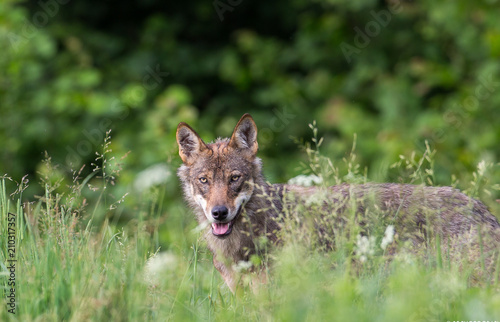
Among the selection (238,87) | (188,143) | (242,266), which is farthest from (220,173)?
(238,87)

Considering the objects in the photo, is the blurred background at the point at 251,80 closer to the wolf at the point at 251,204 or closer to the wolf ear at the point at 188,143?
the wolf ear at the point at 188,143

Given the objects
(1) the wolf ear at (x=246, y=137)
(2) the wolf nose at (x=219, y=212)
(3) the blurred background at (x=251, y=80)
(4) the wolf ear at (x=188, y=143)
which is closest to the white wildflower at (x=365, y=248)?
(2) the wolf nose at (x=219, y=212)

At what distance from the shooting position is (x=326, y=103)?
1058 centimetres

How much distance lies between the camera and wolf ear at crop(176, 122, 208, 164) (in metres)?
5.30

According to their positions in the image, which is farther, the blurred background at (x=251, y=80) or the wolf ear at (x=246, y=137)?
the blurred background at (x=251, y=80)

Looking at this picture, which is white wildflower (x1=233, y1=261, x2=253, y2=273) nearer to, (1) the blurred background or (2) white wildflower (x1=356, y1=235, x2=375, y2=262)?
(2) white wildflower (x1=356, y1=235, x2=375, y2=262)

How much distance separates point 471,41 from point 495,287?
21.1 feet

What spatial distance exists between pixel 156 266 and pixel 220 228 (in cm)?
80

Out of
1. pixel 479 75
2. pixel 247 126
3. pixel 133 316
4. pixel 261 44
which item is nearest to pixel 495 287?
pixel 133 316

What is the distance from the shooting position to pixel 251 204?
5.18 meters

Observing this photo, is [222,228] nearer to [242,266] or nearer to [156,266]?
[242,266]

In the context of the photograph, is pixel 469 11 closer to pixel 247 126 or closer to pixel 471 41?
pixel 471 41

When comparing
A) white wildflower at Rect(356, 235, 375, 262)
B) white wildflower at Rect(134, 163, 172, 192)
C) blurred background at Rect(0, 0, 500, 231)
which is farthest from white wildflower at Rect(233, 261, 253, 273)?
blurred background at Rect(0, 0, 500, 231)

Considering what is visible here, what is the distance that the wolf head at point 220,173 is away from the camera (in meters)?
4.88
